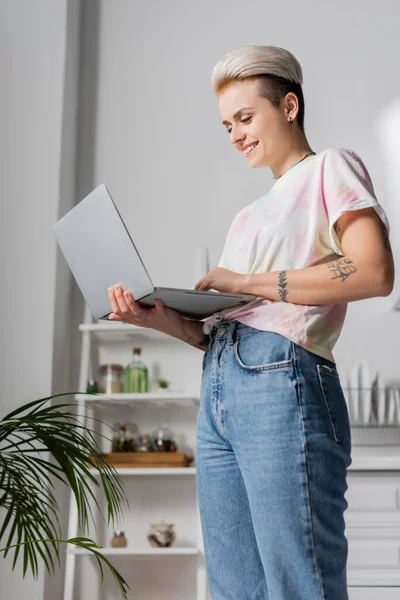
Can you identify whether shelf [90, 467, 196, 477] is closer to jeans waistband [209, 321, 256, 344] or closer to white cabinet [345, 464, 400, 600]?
white cabinet [345, 464, 400, 600]

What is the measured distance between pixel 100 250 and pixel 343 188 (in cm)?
37

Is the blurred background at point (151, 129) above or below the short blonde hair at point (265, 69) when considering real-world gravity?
above

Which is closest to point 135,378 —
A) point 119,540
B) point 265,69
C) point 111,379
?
point 111,379

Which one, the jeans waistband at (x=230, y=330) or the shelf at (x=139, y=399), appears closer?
the jeans waistband at (x=230, y=330)

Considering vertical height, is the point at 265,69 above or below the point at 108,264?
above

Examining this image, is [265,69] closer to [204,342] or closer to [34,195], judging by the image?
[204,342]

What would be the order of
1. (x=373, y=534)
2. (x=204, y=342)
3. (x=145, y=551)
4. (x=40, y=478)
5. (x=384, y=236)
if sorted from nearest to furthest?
(x=384, y=236)
(x=204, y=342)
(x=40, y=478)
(x=373, y=534)
(x=145, y=551)

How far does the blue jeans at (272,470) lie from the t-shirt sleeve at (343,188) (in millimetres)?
198

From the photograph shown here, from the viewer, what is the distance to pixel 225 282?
108 centimetres

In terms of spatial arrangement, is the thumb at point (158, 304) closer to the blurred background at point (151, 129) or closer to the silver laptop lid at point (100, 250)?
the silver laptop lid at point (100, 250)

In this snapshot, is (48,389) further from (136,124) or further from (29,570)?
Answer: (136,124)

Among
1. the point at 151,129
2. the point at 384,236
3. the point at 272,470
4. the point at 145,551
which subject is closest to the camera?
the point at 272,470

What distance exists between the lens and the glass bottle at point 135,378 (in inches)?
110

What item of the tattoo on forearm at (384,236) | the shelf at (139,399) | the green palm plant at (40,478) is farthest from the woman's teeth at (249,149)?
the shelf at (139,399)
